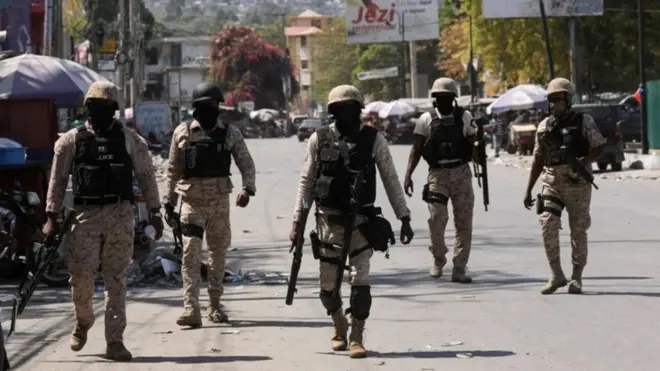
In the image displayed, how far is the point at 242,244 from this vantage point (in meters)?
19.4

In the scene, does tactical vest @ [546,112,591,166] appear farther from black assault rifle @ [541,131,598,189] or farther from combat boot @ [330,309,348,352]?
combat boot @ [330,309,348,352]

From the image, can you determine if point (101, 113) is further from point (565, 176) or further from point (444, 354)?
point (565, 176)

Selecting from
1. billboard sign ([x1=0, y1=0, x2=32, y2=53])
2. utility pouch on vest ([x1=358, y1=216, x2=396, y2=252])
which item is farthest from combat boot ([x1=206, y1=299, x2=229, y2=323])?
billboard sign ([x1=0, y1=0, x2=32, y2=53])

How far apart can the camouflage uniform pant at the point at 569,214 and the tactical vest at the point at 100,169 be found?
4.18 metres

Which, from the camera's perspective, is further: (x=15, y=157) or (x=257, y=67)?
(x=257, y=67)

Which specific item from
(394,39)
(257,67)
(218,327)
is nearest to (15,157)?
(218,327)

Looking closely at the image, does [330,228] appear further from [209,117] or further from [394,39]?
[394,39]

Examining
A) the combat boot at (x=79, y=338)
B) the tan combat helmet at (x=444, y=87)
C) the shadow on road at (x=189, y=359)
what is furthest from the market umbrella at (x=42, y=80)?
the shadow on road at (x=189, y=359)

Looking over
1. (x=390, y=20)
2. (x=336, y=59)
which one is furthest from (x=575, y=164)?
(x=336, y=59)

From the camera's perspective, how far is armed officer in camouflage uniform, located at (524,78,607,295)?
1225 centimetres

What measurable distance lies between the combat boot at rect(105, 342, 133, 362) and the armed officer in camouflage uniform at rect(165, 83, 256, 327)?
1406mm

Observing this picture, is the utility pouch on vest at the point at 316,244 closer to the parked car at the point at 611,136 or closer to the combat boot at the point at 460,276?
the combat boot at the point at 460,276

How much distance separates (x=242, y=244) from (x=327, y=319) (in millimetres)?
8187

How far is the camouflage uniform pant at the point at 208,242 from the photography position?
1088 cm
